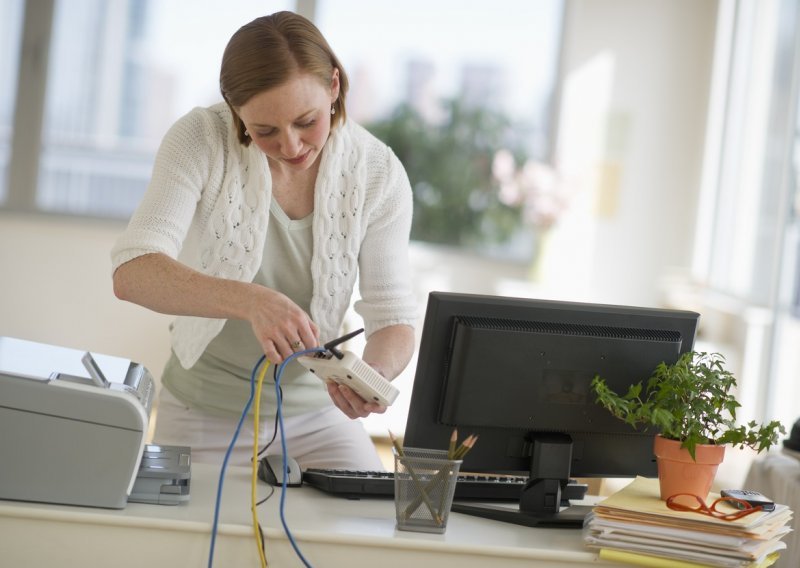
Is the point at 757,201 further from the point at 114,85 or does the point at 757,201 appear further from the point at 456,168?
the point at 114,85

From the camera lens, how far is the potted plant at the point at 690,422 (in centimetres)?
152

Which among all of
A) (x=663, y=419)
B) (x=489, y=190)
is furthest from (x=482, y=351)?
(x=489, y=190)

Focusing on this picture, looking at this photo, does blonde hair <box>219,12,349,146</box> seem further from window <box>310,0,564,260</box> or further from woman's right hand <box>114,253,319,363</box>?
window <box>310,0,564,260</box>

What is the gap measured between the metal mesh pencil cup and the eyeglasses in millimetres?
357

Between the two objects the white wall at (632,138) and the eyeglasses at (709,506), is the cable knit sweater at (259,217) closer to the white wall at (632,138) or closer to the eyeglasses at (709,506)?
the eyeglasses at (709,506)

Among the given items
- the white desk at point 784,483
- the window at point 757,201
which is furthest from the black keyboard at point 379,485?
the window at point 757,201

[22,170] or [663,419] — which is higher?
[22,170]

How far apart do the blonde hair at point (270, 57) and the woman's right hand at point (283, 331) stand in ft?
1.41

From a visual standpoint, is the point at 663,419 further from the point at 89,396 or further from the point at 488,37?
the point at 488,37

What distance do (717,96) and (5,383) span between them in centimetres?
454

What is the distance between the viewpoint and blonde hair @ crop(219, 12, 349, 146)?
1.72 metres

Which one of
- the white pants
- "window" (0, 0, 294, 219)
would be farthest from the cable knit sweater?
"window" (0, 0, 294, 219)

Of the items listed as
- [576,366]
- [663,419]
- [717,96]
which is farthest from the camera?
[717,96]

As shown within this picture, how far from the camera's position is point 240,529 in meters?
1.41
